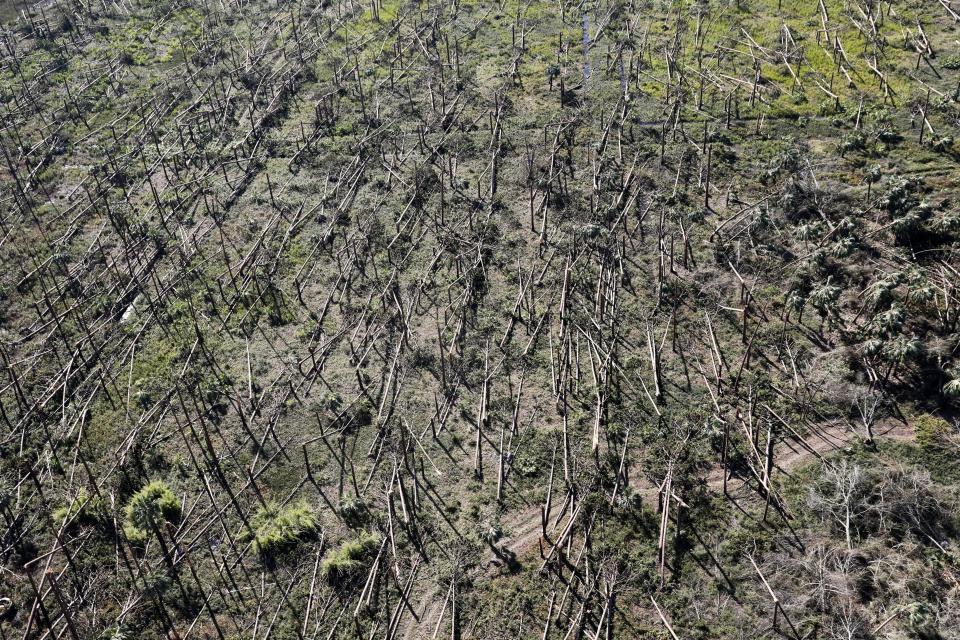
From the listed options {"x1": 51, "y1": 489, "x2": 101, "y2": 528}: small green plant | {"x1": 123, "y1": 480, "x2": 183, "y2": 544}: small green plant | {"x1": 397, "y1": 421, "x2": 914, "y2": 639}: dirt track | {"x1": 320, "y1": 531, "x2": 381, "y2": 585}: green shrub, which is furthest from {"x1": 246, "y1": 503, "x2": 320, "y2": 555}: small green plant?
{"x1": 51, "y1": 489, "x2": 101, "y2": 528}: small green plant

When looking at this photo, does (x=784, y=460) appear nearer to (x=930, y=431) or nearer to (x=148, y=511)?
(x=930, y=431)

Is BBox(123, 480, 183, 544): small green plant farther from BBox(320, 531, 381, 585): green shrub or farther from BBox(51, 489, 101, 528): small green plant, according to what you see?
BBox(320, 531, 381, 585): green shrub

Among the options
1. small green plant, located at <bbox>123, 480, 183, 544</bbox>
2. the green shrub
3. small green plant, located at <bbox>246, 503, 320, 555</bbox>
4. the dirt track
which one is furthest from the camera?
small green plant, located at <bbox>123, 480, 183, 544</bbox>

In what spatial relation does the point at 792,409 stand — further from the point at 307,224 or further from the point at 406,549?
the point at 307,224

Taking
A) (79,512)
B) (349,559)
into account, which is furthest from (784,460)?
(79,512)

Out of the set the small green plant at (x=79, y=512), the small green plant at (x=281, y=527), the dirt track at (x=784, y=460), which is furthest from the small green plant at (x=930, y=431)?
the small green plant at (x=79, y=512)

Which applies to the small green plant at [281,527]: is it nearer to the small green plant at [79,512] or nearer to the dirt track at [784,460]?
the dirt track at [784,460]
